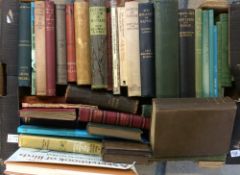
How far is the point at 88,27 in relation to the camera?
0.83m

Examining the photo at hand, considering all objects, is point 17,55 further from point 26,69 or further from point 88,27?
point 88,27

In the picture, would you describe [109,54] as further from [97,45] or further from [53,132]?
[53,132]

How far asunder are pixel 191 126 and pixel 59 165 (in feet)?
1.09

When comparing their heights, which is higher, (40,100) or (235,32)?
(235,32)

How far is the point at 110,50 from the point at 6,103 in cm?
32

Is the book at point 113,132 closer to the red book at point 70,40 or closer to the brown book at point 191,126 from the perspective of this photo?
the brown book at point 191,126

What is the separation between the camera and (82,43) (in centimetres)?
83

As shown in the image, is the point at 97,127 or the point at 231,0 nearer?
the point at 97,127

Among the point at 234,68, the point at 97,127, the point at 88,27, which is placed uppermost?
the point at 88,27

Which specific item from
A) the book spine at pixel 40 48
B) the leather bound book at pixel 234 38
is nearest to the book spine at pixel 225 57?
the leather bound book at pixel 234 38

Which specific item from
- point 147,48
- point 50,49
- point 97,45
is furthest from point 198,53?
point 50,49

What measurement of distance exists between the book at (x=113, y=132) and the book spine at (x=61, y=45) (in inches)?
5.9

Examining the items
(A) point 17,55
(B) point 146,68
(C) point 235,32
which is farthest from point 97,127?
(C) point 235,32

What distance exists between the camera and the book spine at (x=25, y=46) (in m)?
0.83
